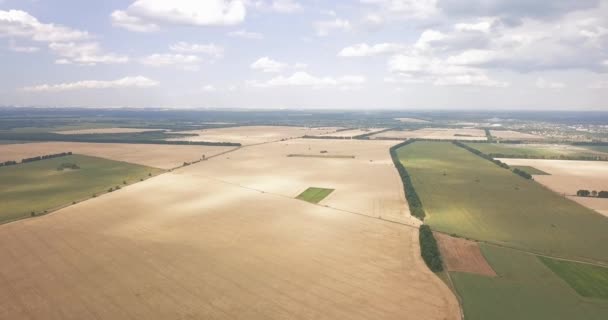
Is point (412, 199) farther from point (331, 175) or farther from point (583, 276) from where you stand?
point (583, 276)

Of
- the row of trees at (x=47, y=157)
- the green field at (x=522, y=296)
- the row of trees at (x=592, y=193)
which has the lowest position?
the green field at (x=522, y=296)

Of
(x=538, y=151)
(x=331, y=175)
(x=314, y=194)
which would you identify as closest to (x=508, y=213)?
(x=314, y=194)

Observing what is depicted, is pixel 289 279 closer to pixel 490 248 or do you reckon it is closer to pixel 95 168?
pixel 490 248

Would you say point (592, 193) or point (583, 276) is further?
point (592, 193)

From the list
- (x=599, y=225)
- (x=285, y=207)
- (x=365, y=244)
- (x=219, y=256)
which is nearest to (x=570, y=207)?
(x=599, y=225)

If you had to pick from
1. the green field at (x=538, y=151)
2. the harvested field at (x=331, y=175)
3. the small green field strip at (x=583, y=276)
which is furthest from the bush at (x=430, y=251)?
the green field at (x=538, y=151)

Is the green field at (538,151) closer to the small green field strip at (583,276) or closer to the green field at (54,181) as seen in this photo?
the small green field strip at (583,276)
